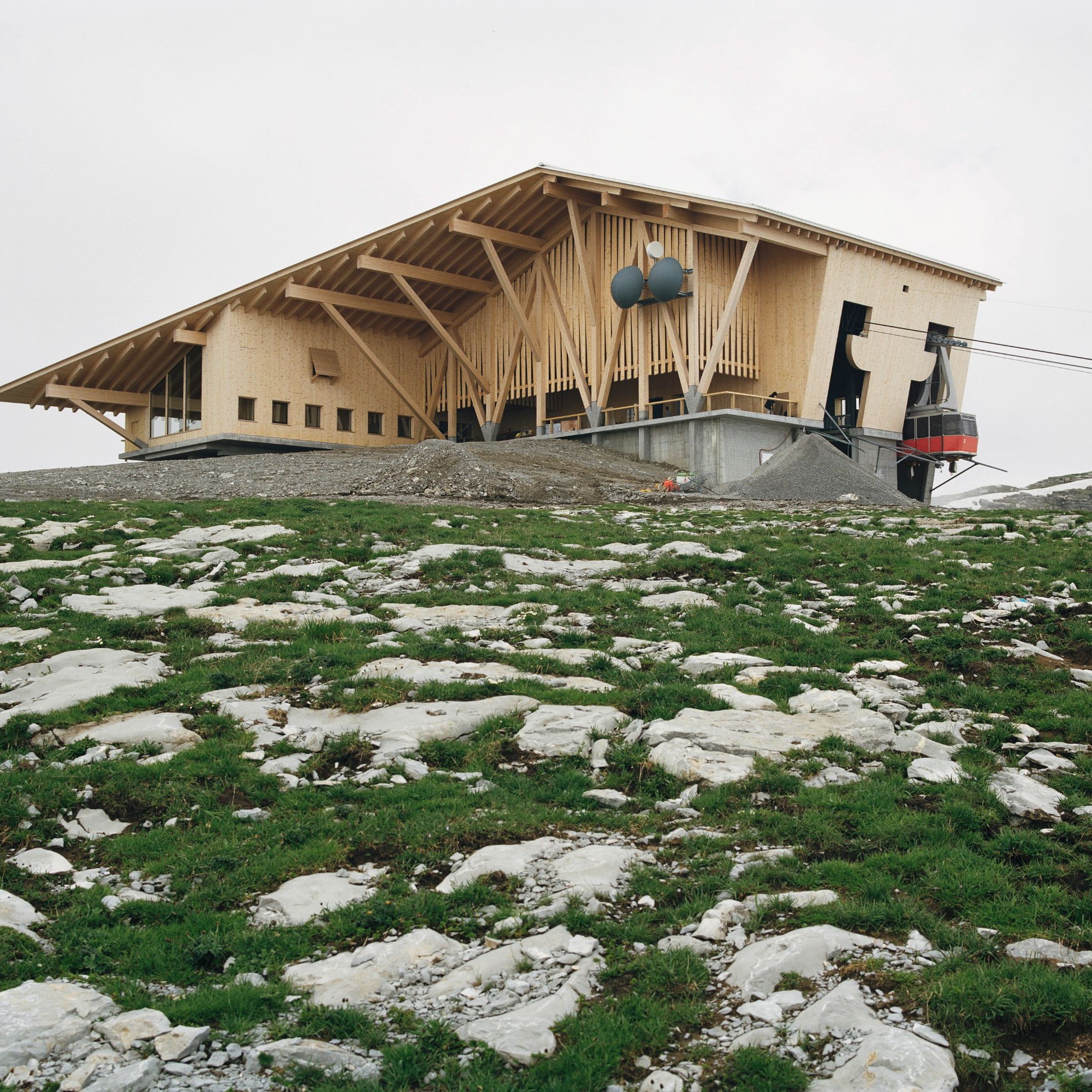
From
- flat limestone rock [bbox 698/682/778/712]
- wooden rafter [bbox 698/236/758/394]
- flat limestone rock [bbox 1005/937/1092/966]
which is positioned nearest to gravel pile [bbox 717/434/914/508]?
wooden rafter [bbox 698/236/758/394]

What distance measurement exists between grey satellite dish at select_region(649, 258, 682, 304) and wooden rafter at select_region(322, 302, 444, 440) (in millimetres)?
12340

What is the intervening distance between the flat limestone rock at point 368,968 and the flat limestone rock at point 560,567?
949cm

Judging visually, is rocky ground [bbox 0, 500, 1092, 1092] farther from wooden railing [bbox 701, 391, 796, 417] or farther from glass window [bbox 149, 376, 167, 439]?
glass window [bbox 149, 376, 167, 439]

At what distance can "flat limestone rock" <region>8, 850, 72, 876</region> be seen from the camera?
701 centimetres

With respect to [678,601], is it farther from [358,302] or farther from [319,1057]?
[358,302]

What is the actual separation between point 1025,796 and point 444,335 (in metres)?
43.0

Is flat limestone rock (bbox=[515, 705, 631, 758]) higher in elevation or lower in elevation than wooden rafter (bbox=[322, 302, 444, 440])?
lower

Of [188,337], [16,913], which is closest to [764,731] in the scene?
[16,913]

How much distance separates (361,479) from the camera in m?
28.5

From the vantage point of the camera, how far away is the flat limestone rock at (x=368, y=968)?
5.60 metres

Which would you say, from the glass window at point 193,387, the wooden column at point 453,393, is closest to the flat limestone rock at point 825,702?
the wooden column at point 453,393

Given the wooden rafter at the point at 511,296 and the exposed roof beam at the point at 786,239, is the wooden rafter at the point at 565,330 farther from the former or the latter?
the exposed roof beam at the point at 786,239

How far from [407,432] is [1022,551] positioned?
42.7 meters

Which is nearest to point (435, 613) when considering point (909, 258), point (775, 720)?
point (775, 720)
